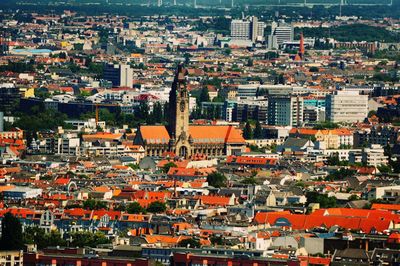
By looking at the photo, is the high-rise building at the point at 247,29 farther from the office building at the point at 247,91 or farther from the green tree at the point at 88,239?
the green tree at the point at 88,239

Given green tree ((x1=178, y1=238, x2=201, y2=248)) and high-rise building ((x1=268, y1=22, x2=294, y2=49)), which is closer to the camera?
green tree ((x1=178, y1=238, x2=201, y2=248))

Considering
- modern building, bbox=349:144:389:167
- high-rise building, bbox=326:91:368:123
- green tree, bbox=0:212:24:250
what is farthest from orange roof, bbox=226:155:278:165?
green tree, bbox=0:212:24:250

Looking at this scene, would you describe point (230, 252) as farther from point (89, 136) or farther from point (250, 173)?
point (89, 136)

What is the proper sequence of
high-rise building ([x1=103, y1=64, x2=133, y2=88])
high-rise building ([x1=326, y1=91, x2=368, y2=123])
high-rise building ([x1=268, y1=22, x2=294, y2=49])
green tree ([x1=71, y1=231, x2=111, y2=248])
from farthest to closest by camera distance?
high-rise building ([x1=268, y1=22, x2=294, y2=49]) → high-rise building ([x1=103, y1=64, x2=133, y2=88]) → high-rise building ([x1=326, y1=91, x2=368, y2=123]) → green tree ([x1=71, y1=231, x2=111, y2=248])

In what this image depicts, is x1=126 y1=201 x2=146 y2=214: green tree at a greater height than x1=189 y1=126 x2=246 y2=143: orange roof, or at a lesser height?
greater

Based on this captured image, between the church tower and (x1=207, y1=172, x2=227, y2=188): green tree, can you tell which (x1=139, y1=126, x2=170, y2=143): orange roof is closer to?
the church tower

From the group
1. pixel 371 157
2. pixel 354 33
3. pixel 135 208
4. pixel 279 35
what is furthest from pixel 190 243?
pixel 354 33

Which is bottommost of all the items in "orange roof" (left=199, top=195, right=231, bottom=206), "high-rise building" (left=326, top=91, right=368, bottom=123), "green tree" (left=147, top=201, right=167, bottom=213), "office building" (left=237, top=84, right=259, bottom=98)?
"office building" (left=237, top=84, right=259, bottom=98)

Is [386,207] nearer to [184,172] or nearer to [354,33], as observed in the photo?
[184,172]

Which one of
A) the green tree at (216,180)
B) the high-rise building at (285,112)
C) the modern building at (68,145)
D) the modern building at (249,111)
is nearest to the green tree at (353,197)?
the green tree at (216,180)
